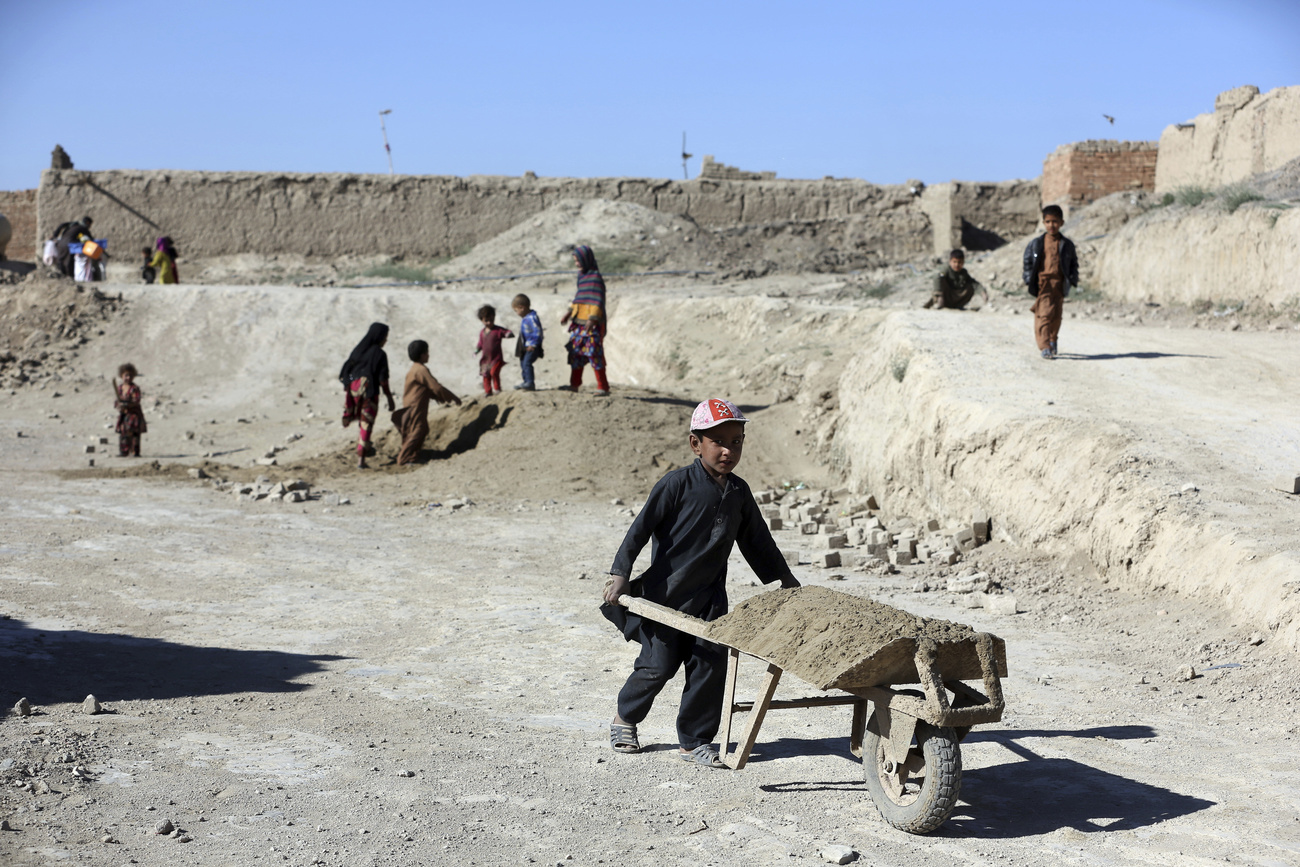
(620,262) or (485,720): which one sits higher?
(620,262)

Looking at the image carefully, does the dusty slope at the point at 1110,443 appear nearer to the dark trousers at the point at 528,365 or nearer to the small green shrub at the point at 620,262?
the dark trousers at the point at 528,365

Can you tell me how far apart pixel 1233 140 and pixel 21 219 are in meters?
34.2

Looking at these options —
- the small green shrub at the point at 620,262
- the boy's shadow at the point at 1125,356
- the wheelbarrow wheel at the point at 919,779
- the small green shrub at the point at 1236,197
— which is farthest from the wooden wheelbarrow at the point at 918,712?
the small green shrub at the point at 620,262

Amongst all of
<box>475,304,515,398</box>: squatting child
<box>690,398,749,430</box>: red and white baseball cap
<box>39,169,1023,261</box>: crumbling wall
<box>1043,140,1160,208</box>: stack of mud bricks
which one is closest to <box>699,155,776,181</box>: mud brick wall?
<box>39,169,1023,261</box>: crumbling wall

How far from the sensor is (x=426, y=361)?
12.2m

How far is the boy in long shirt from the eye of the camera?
13.7ft

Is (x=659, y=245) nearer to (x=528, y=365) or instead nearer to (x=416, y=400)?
(x=528, y=365)

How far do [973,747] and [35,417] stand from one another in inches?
598

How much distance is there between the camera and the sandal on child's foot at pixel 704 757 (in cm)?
414

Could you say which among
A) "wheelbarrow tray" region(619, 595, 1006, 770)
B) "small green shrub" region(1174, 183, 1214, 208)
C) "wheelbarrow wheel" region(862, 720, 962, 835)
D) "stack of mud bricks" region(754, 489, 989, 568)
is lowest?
"stack of mud bricks" region(754, 489, 989, 568)

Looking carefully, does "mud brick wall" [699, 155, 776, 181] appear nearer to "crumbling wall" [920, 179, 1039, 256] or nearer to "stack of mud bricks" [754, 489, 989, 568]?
"crumbling wall" [920, 179, 1039, 256]

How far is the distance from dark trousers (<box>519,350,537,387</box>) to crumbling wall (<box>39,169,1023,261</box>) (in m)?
16.4

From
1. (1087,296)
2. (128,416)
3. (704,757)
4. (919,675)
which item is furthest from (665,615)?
(1087,296)

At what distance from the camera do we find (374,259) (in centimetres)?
2800
